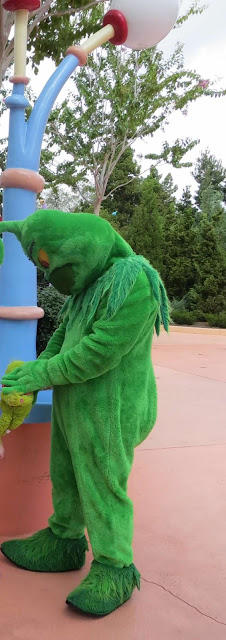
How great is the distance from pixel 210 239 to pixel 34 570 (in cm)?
1164

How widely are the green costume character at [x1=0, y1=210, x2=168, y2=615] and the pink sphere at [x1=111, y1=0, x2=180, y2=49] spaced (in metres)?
1.58

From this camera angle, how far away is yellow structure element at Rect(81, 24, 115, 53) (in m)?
2.57

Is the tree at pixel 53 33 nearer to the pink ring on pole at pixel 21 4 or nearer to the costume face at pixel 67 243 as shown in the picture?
the pink ring on pole at pixel 21 4

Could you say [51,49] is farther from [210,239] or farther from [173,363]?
[210,239]

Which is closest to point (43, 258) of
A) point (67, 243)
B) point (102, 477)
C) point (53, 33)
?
point (67, 243)

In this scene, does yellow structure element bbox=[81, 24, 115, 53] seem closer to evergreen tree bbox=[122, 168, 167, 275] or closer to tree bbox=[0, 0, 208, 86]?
tree bbox=[0, 0, 208, 86]

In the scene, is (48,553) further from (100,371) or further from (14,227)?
(14,227)

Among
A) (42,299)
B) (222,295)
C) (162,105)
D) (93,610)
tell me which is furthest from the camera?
(222,295)

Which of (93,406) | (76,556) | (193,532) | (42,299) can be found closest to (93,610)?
(76,556)

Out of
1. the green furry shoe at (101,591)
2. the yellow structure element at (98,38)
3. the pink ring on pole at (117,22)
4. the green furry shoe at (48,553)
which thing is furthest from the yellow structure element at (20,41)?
the green furry shoe at (101,591)

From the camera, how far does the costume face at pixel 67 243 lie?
4.70 ft

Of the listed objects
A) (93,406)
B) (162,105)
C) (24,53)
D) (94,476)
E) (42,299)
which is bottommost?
A: (94,476)

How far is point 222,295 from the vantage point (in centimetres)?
1260

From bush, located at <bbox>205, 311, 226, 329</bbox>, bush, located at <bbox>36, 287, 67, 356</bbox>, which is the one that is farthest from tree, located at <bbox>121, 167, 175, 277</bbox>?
bush, located at <bbox>36, 287, 67, 356</bbox>
